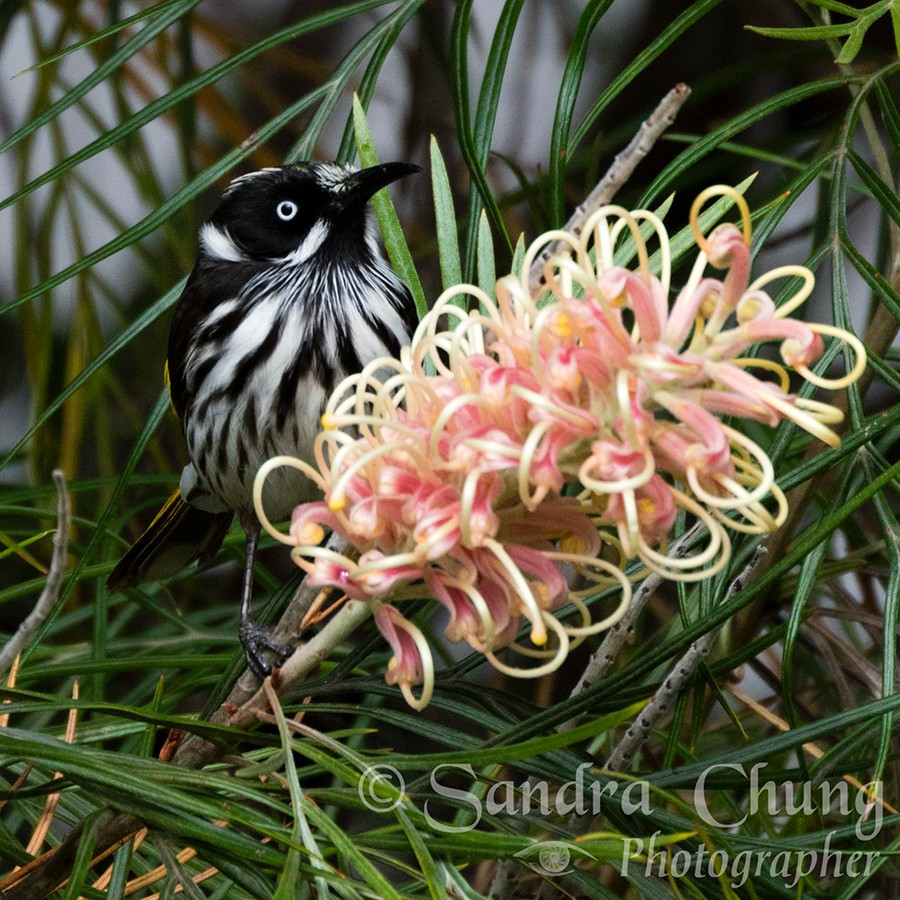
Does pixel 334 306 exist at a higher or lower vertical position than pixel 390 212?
lower

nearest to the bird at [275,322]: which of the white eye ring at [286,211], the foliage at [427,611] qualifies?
the white eye ring at [286,211]

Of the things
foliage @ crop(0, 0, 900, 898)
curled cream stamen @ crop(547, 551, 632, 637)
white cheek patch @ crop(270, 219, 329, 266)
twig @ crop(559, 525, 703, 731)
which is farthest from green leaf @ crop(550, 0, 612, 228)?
white cheek patch @ crop(270, 219, 329, 266)

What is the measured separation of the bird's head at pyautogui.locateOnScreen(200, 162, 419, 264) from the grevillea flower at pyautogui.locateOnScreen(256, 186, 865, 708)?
1039 mm

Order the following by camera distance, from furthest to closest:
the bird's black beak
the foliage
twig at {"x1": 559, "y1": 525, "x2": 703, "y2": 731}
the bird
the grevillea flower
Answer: the bird → the bird's black beak → twig at {"x1": 559, "y1": 525, "x2": 703, "y2": 731} → the foliage → the grevillea flower

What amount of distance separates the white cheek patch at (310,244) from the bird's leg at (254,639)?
0.35 m

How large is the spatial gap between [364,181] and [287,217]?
0.29 metres

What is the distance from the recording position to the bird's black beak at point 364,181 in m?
1.25

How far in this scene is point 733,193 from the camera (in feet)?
2.03

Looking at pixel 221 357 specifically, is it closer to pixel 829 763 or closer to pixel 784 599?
pixel 784 599

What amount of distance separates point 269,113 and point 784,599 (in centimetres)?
171

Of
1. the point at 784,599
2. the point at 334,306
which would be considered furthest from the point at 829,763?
the point at 334,306

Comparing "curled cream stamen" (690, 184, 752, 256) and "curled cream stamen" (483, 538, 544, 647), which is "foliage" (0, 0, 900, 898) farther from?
"curled cream stamen" (690, 184, 752, 256)

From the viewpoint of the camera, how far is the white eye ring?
5.54 ft

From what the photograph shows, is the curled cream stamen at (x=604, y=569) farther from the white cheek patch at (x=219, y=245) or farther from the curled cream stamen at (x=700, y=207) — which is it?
the white cheek patch at (x=219, y=245)
